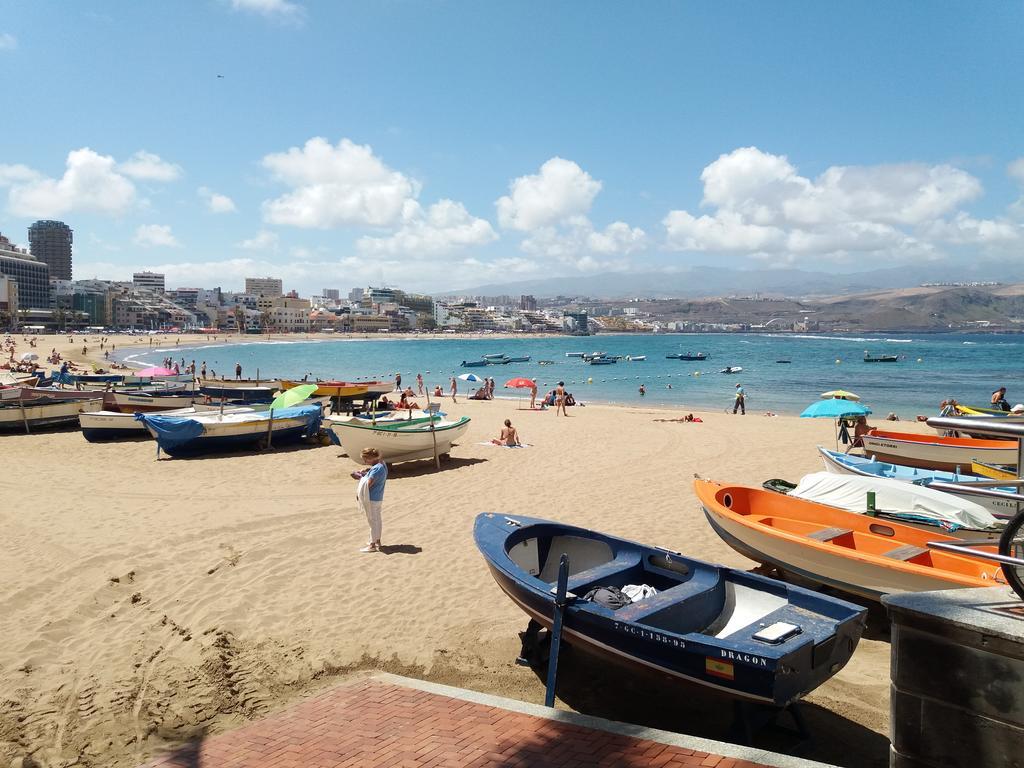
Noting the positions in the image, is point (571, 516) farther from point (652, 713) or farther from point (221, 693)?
A: point (221, 693)

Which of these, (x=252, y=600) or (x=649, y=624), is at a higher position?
(x=649, y=624)

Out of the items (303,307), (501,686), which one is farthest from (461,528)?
(303,307)

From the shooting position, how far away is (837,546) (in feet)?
23.7

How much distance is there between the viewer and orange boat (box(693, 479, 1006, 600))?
659cm

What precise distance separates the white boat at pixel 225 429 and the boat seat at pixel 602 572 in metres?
13.1

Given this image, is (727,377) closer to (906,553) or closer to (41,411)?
(41,411)

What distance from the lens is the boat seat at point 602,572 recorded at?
614 centimetres

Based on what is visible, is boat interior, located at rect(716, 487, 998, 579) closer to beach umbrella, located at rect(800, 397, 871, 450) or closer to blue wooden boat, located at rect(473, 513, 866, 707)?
blue wooden boat, located at rect(473, 513, 866, 707)

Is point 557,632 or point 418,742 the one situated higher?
point 557,632

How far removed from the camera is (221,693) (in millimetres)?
5691

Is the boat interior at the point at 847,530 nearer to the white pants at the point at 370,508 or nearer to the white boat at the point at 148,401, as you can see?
the white pants at the point at 370,508

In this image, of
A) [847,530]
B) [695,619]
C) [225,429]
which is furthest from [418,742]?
[225,429]

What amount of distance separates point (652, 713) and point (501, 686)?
4.30 feet

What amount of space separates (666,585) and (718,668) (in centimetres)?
174
